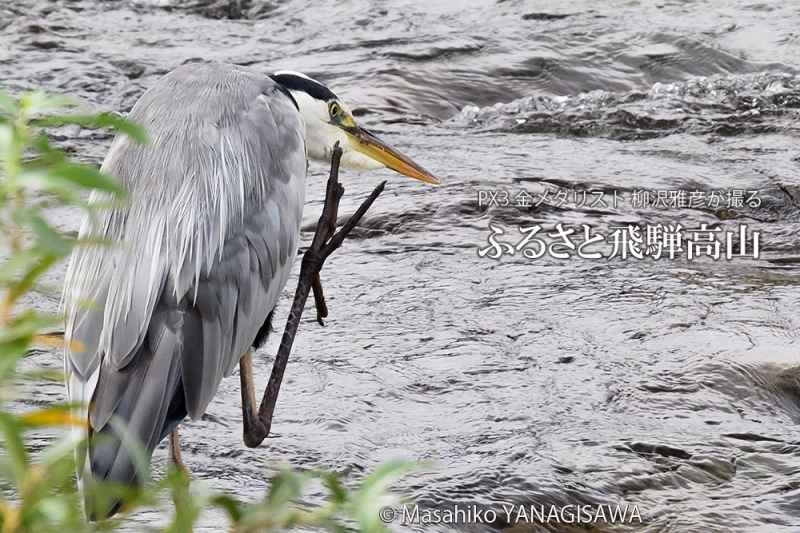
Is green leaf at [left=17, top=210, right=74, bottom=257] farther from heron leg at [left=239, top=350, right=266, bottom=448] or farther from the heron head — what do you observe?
the heron head

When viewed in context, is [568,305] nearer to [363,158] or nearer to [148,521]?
[363,158]

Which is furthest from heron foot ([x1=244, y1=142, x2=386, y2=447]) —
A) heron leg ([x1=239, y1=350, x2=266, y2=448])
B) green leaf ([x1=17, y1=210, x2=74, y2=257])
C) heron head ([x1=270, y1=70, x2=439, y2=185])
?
green leaf ([x1=17, y1=210, x2=74, y2=257])

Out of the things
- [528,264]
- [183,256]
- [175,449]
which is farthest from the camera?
[528,264]

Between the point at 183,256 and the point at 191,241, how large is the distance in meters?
0.05

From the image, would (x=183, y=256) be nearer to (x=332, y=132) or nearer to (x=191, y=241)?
(x=191, y=241)

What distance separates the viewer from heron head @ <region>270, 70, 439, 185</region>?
393 cm

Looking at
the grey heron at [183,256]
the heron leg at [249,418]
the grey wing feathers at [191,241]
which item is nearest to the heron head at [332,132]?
the grey heron at [183,256]

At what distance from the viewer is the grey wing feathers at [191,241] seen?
2852 millimetres

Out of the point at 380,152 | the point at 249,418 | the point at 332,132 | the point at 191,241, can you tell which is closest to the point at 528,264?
the point at 380,152

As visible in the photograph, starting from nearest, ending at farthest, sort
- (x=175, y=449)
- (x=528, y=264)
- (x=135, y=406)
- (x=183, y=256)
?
(x=135, y=406) → (x=183, y=256) → (x=175, y=449) → (x=528, y=264)

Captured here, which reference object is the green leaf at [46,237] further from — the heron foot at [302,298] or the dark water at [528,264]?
the heron foot at [302,298]

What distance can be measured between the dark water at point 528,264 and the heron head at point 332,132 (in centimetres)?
65

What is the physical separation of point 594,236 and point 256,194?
2.38 meters

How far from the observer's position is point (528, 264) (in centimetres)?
520
